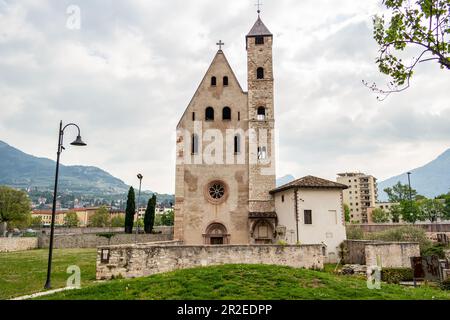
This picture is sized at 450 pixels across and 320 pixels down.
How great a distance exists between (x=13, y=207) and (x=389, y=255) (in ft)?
191

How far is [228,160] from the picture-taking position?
109ft

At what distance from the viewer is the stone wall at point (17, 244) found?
1622 inches

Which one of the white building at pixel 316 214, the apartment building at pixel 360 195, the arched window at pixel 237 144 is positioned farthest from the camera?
the apartment building at pixel 360 195

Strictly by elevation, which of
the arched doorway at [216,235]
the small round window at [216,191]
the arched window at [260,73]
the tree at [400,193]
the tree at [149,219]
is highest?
the arched window at [260,73]

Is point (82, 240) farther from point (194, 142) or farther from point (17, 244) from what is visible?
point (194, 142)

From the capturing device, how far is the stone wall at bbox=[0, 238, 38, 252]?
41.2 metres

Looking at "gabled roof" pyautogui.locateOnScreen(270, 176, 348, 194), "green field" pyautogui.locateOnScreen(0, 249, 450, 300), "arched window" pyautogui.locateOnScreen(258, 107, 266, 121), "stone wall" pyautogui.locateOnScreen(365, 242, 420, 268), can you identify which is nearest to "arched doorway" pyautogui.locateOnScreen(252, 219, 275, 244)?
"gabled roof" pyautogui.locateOnScreen(270, 176, 348, 194)

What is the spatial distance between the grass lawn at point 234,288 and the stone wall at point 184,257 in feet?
20.4

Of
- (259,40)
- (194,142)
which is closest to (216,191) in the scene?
(194,142)

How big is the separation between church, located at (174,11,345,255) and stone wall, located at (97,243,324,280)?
A: 843 centimetres

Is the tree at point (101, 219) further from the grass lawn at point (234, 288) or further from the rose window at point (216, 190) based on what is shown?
the grass lawn at point (234, 288)

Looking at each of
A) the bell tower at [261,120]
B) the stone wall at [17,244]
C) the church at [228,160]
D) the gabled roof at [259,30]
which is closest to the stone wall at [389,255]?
the church at [228,160]
